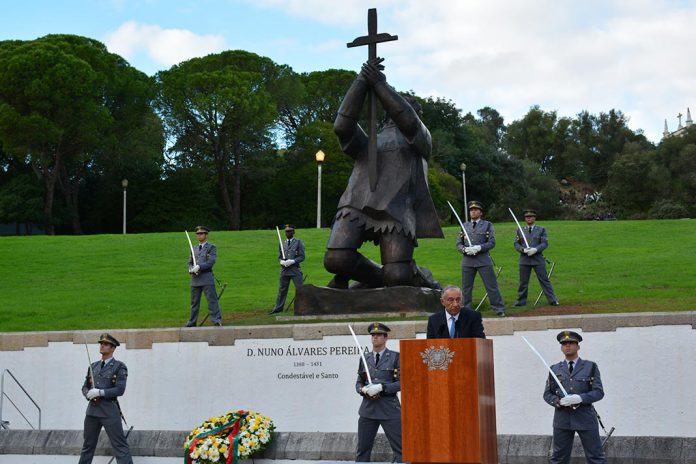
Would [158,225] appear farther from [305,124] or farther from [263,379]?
[263,379]

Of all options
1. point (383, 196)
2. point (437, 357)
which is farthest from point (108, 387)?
point (437, 357)

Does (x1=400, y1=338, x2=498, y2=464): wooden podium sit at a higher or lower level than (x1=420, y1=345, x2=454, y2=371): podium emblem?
lower

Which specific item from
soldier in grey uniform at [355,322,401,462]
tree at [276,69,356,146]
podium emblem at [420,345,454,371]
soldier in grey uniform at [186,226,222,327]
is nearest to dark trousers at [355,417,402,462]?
soldier in grey uniform at [355,322,401,462]

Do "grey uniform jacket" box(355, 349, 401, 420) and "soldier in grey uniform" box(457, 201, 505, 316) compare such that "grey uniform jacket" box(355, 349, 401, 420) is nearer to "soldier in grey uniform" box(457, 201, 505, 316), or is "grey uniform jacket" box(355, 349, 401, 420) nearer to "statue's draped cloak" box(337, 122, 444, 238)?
"statue's draped cloak" box(337, 122, 444, 238)

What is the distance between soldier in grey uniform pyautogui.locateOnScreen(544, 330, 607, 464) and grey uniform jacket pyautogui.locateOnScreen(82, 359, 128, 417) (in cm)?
536

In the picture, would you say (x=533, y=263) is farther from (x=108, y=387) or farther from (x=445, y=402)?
(x=445, y=402)

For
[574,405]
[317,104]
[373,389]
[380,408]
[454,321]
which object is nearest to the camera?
[454,321]

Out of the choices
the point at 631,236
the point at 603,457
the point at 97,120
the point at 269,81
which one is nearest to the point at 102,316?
the point at 603,457

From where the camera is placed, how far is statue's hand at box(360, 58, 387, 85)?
1512cm

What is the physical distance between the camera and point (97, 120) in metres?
50.7

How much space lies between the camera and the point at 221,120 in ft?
181

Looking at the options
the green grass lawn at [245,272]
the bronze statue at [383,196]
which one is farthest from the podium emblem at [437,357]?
the green grass lawn at [245,272]

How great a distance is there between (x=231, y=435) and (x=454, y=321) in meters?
4.36

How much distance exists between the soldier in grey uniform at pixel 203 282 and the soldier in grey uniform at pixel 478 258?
3968 millimetres
